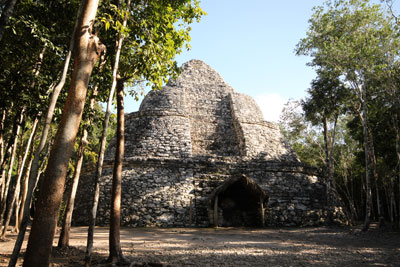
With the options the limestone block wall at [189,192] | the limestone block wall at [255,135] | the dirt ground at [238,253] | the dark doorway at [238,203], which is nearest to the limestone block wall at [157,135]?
the limestone block wall at [189,192]

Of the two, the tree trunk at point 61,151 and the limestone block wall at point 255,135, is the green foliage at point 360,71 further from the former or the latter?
the tree trunk at point 61,151

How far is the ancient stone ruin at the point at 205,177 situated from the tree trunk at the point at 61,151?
27.7ft

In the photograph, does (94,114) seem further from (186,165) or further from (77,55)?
(186,165)

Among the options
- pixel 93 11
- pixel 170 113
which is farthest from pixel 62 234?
pixel 170 113

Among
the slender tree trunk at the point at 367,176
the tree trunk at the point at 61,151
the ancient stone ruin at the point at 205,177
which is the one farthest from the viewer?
the ancient stone ruin at the point at 205,177

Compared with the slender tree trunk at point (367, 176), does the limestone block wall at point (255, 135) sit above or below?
above

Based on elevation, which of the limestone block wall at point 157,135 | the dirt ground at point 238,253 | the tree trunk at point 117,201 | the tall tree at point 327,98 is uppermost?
the tall tree at point 327,98

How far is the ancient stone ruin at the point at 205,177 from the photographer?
1126 centimetres

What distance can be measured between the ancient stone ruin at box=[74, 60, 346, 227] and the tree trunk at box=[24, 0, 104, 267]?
845 cm

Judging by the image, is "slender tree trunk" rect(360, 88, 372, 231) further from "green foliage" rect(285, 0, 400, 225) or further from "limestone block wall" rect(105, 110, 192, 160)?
"limestone block wall" rect(105, 110, 192, 160)

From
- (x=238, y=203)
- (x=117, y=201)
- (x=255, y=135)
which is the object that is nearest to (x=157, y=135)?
(x=238, y=203)

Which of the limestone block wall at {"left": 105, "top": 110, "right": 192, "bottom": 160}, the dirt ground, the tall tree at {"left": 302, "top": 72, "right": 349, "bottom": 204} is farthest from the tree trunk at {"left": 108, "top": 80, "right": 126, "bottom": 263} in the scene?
the tall tree at {"left": 302, "top": 72, "right": 349, "bottom": 204}

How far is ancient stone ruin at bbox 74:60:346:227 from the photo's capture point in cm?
1126

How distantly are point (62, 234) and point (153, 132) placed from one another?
9.13m
